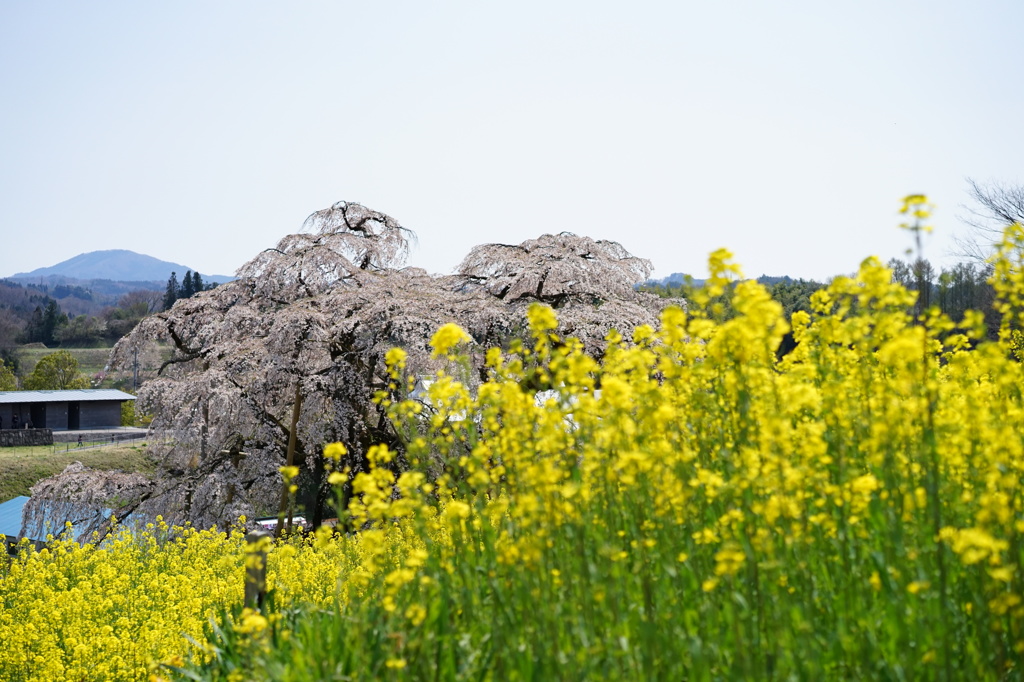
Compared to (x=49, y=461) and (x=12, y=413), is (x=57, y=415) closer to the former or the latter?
(x=12, y=413)

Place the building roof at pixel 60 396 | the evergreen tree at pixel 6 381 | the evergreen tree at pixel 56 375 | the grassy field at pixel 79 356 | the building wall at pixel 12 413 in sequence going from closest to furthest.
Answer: the building wall at pixel 12 413 < the building roof at pixel 60 396 < the evergreen tree at pixel 56 375 < the evergreen tree at pixel 6 381 < the grassy field at pixel 79 356

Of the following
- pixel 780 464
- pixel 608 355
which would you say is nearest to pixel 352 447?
pixel 608 355

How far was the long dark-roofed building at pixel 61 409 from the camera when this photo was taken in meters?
39.9

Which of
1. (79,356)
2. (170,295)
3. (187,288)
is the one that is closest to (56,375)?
(79,356)

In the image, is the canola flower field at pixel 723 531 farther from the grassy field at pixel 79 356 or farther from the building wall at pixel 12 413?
the grassy field at pixel 79 356

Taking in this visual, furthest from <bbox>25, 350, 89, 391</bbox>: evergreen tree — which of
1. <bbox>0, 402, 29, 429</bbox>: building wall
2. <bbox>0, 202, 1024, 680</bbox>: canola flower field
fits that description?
<bbox>0, 202, 1024, 680</bbox>: canola flower field

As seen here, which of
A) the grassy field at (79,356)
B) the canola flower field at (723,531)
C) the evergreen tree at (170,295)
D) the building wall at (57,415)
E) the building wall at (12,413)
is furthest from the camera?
the evergreen tree at (170,295)

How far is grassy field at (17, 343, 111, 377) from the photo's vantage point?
66.4m

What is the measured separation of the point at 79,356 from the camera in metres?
73.6

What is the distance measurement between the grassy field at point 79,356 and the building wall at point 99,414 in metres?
26.0

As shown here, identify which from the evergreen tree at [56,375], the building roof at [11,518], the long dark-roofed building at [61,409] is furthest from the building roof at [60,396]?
the building roof at [11,518]

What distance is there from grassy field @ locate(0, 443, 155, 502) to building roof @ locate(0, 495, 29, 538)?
19.0 ft

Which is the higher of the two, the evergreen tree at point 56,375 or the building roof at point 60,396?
the evergreen tree at point 56,375

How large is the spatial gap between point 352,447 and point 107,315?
83.3 m
